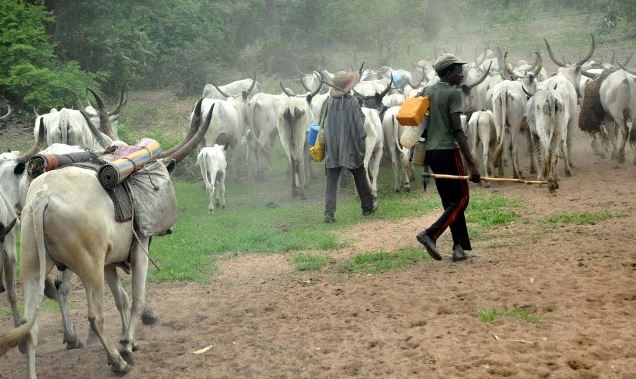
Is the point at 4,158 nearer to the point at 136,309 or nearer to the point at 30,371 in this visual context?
the point at 136,309

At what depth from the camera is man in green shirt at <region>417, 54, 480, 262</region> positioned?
26.9 feet

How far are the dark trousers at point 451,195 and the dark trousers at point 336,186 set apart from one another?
13.0 feet

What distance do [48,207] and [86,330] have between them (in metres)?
2.32

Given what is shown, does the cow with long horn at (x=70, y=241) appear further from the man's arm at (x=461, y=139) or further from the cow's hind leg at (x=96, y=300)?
the man's arm at (x=461, y=139)

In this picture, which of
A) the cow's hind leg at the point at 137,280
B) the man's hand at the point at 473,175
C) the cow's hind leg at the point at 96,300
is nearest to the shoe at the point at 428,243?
the man's hand at the point at 473,175

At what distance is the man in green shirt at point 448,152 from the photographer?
8211 millimetres

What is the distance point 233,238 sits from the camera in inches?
448

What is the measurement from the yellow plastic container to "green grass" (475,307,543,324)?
251 centimetres

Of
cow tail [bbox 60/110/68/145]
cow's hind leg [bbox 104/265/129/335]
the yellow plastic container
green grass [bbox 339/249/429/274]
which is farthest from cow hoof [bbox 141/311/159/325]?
cow tail [bbox 60/110/68/145]

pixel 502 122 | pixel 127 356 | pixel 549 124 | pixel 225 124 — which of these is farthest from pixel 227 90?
pixel 127 356

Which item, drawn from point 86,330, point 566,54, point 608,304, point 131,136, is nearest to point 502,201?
point 608,304

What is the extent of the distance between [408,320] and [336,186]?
6028 mm

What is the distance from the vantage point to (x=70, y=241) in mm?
5680

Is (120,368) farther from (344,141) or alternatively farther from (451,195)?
(344,141)
